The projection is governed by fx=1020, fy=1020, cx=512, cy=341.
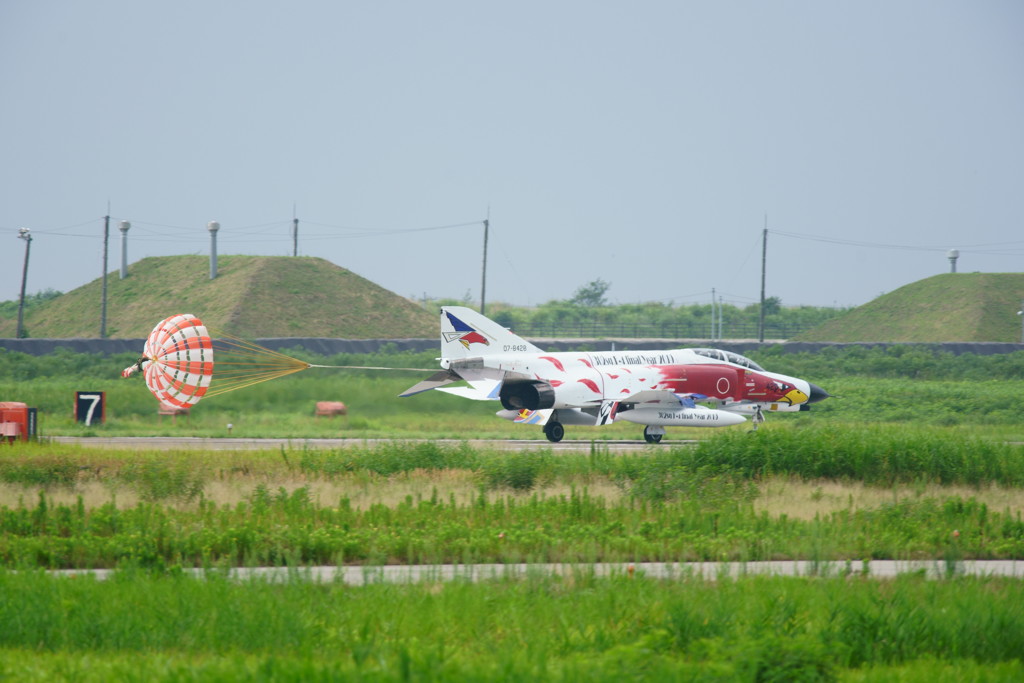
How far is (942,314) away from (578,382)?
53677 millimetres

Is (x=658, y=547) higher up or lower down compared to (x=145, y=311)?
lower down

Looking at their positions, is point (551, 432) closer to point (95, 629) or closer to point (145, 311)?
point (95, 629)

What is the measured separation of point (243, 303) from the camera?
5922 centimetres

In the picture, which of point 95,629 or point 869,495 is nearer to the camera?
point 95,629

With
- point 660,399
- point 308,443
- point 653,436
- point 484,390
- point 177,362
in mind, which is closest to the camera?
point 177,362

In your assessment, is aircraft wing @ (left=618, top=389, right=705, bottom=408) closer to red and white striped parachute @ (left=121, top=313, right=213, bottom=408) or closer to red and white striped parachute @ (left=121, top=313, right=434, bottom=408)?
red and white striped parachute @ (left=121, top=313, right=434, bottom=408)

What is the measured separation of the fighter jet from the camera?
87.7 feet

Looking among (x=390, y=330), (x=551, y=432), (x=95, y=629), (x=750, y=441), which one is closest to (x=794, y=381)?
(x=551, y=432)

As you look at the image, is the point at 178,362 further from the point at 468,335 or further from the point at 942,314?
the point at 942,314

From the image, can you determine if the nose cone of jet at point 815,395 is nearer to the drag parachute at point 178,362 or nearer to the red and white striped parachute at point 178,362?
the drag parachute at point 178,362

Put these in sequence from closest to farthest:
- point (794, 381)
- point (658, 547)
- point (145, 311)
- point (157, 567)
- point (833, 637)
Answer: point (833, 637) → point (157, 567) → point (658, 547) → point (794, 381) → point (145, 311)

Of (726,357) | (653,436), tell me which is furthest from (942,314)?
(653,436)

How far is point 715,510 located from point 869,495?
10.8 feet

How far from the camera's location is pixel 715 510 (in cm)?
1485
